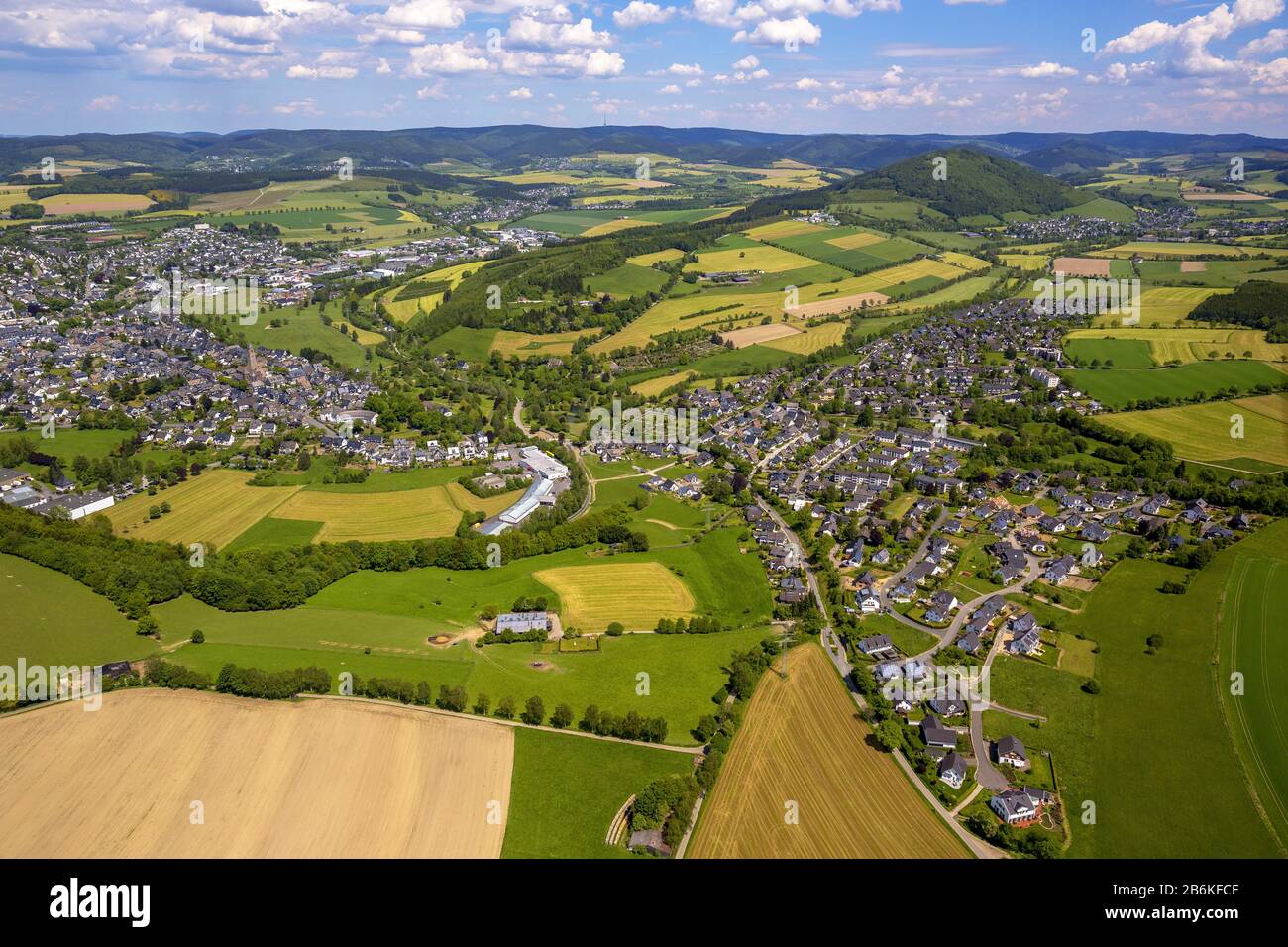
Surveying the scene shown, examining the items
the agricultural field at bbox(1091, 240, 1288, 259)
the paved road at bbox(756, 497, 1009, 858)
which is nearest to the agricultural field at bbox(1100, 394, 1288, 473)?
the paved road at bbox(756, 497, 1009, 858)

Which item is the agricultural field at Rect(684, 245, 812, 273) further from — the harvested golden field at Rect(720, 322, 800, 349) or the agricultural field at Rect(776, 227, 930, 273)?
the harvested golden field at Rect(720, 322, 800, 349)

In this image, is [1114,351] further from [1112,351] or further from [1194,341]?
[1194,341]

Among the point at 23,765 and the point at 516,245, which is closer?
the point at 23,765

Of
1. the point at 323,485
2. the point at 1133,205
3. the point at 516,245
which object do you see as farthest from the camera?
the point at 1133,205

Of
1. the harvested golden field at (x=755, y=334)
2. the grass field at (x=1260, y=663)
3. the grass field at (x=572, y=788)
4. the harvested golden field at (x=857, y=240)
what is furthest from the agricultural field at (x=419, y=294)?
the grass field at (x=1260, y=663)

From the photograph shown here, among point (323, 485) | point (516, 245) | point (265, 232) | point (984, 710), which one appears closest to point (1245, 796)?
point (984, 710)

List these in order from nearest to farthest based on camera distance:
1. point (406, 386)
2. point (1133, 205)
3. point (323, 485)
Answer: point (323, 485), point (406, 386), point (1133, 205)

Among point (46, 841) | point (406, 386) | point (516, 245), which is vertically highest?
point (516, 245)

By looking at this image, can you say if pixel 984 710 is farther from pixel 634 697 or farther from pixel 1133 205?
pixel 1133 205
